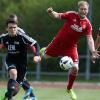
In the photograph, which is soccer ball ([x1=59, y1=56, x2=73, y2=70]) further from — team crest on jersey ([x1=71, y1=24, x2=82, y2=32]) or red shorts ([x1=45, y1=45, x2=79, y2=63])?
team crest on jersey ([x1=71, y1=24, x2=82, y2=32])

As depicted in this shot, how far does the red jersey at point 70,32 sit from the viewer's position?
13336mm

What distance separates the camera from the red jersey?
43.8ft

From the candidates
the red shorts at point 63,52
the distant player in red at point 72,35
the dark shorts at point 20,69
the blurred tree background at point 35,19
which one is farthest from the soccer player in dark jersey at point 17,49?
the blurred tree background at point 35,19

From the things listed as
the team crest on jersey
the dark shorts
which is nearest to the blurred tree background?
the team crest on jersey

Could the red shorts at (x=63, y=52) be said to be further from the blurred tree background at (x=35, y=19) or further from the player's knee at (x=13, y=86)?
the blurred tree background at (x=35, y=19)

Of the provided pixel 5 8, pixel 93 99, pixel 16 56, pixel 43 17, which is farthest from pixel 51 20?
pixel 16 56

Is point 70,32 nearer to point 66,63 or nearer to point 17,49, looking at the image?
point 66,63

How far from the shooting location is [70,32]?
1341 centimetres

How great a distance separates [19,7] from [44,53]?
10.5 metres

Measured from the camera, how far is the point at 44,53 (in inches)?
555

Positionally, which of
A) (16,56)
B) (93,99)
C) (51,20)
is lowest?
(93,99)

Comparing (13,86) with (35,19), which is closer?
(13,86)

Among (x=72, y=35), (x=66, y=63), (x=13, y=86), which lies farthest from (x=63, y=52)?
(x=13, y=86)

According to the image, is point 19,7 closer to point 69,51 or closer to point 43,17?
point 43,17
